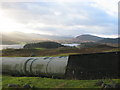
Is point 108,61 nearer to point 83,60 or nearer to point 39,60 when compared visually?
point 83,60

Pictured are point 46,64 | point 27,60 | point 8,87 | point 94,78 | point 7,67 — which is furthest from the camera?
point 7,67

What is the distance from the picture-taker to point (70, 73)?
14.6 metres

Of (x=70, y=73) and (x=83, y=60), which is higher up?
(x=83, y=60)

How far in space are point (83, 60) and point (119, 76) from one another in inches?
109

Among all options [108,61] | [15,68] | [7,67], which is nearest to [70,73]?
[108,61]

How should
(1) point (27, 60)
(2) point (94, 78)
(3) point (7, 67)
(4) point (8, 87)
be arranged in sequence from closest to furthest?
(4) point (8, 87) → (2) point (94, 78) → (1) point (27, 60) → (3) point (7, 67)

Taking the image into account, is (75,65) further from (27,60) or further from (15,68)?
(15,68)

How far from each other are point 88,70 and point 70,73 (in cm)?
143

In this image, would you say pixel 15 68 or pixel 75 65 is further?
pixel 15 68

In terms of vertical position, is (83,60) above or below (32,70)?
above

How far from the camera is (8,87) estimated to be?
1298 centimetres

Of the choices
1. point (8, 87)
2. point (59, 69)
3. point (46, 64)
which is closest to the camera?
point (8, 87)

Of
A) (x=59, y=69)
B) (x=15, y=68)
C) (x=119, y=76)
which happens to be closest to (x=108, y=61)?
(x=119, y=76)

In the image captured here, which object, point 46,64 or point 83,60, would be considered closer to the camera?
point 83,60
